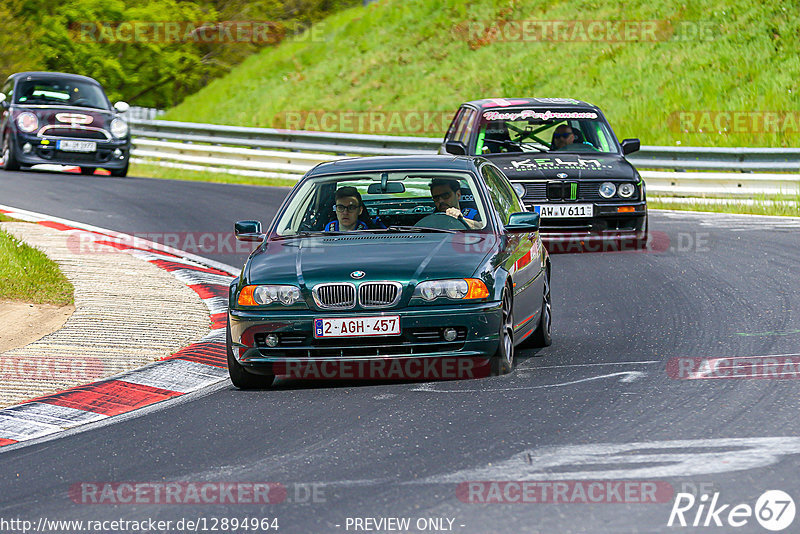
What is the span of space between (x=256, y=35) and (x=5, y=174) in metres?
21.9

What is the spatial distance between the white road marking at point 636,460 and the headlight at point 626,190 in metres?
7.85

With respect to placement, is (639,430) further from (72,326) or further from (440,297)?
(72,326)

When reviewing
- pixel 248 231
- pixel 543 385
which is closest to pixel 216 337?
pixel 248 231

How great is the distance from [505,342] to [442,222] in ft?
3.78

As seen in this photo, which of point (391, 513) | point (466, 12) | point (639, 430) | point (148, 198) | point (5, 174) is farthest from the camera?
point (466, 12)

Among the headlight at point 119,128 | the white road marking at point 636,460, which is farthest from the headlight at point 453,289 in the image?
the headlight at point 119,128

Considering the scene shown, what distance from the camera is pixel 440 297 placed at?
7.29 m

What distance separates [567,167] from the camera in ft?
44.2

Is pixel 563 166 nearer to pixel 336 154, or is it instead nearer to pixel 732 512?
pixel 732 512

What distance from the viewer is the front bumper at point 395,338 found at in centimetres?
723

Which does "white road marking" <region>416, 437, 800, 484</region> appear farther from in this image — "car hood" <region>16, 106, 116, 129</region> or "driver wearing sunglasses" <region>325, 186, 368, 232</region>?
"car hood" <region>16, 106, 116, 129</region>

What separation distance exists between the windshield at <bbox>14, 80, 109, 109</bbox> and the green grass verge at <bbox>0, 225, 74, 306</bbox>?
11.4 m

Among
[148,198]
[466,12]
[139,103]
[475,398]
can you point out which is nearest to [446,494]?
[475,398]

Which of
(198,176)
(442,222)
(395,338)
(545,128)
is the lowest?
(198,176)
